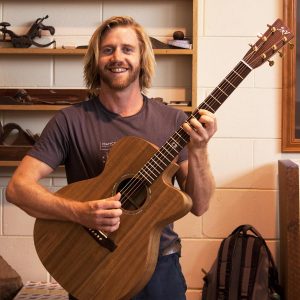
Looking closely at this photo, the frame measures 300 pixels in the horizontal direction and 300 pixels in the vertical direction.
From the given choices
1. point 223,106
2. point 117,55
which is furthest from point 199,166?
point 223,106

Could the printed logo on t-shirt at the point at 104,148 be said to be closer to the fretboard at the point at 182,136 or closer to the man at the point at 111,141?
the man at the point at 111,141

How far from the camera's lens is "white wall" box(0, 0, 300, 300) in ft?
7.42

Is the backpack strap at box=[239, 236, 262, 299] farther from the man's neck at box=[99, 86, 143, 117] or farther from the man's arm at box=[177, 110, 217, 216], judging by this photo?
the man's neck at box=[99, 86, 143, 117]

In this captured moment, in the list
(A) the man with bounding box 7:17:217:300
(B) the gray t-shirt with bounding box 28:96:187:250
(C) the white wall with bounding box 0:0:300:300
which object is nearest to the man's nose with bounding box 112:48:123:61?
(A) the man with bounding box 7:17:217:300

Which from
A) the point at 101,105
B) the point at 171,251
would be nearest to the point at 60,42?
the point at 101,105

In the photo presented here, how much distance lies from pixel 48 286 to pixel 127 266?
105cm

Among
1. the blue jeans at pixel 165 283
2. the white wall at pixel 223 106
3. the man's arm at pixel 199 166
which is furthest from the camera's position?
the white wall at pixel 223 106

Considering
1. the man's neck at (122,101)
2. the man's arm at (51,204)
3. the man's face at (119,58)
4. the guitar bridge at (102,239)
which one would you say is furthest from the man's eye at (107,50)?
the guitar bridge at (102,239)

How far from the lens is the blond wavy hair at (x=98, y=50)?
1516mm

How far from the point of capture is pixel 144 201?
53.6 inches

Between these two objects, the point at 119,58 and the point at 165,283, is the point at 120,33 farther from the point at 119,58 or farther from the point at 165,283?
the point at 165,283

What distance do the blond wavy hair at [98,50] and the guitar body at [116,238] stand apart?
31cm

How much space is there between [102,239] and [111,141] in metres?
0.29

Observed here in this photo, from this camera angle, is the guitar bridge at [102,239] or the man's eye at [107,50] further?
the man's eye at [107,50]
